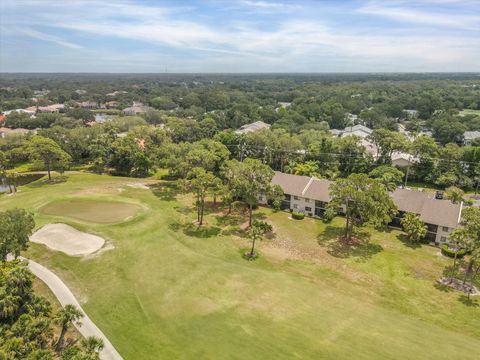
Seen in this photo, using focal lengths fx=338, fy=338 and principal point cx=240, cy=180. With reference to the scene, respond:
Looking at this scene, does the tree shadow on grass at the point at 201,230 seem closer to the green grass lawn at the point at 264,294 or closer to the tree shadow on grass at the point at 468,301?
the green grass lawn at the point at 264,294

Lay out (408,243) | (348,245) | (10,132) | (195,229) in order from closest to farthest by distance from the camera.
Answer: (348,245)
(408,243)
(195,229)
(10,132)

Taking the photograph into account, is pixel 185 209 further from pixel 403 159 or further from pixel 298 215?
pixel 403 159

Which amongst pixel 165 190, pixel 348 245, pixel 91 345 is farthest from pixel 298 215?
pixel 91 345

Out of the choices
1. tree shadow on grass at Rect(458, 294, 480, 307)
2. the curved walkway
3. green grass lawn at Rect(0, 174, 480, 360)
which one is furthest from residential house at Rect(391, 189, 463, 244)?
the curved walkway

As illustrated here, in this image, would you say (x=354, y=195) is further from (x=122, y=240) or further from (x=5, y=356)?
(x=5, y=356)

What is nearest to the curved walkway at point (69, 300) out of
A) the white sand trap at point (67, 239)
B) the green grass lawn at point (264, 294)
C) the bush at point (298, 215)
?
the green grass lawn at point (264, 294)

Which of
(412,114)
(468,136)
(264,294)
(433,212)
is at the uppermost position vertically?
(412,114)
